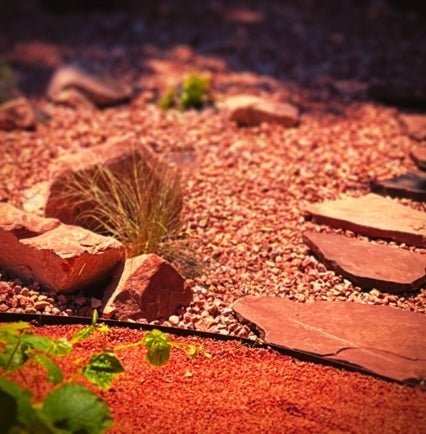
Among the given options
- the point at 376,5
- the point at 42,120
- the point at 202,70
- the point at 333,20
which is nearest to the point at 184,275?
the point at 42,120

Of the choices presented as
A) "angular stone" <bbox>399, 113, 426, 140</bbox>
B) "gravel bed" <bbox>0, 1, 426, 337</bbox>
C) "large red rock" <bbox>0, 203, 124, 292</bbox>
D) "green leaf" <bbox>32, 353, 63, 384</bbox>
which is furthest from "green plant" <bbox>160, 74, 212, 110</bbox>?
"green leaf" <bbox>32, 353, 63, 384</bbox>

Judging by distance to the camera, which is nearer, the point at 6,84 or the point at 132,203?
the point at 132,203

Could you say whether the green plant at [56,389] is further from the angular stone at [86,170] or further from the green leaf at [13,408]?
the angular stone at [86,170]

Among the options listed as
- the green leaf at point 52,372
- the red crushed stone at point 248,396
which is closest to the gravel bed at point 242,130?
the red crushed stone at point 248,396

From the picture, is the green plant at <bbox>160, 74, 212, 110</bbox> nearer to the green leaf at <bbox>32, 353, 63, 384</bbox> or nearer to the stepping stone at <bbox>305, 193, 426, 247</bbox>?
the stepping stone at <bbox>305, 193, 426, 247</bbox>

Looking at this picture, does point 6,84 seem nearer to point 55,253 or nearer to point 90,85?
point 90,85

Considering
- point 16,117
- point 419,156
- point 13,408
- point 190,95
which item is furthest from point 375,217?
point 16,117

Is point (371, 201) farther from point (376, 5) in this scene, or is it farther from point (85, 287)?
point (376, 5)
